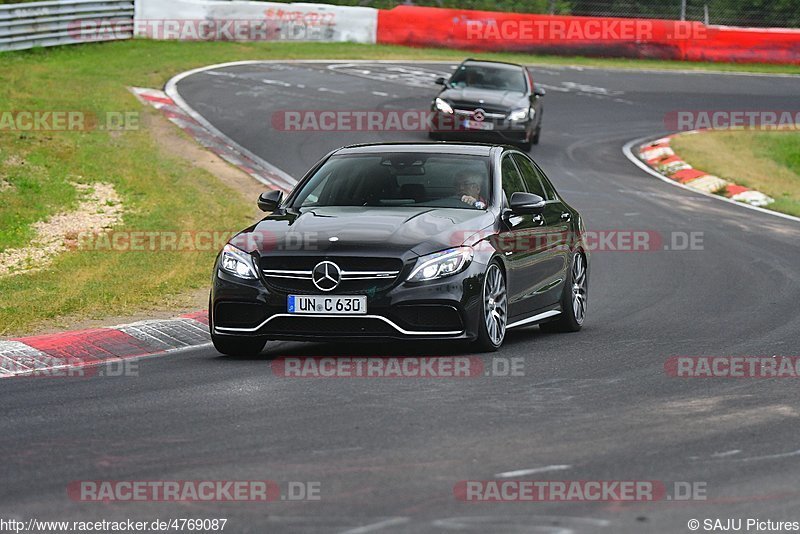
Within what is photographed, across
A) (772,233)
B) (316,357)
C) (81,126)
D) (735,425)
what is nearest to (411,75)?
(81,126)

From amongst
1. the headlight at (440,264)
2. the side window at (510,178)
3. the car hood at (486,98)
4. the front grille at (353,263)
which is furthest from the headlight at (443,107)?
the front grille at (353,263)

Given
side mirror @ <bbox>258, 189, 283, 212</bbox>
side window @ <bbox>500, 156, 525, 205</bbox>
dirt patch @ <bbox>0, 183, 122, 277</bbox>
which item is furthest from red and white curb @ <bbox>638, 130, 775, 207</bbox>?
side mirror @ <bbox>258, 189, 283, 212</bbox>

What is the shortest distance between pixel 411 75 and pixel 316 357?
25.5 meters

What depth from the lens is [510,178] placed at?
11.2m

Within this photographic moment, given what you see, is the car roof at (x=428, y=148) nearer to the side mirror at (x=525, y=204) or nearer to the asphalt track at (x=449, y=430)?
the side mirror at (x=525, y=204)

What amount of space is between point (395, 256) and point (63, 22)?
25979mm

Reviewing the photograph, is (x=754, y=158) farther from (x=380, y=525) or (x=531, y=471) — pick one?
(x=380, y=525)

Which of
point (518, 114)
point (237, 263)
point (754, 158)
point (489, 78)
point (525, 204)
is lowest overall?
point (754, 158)

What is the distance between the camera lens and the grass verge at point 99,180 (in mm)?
12672

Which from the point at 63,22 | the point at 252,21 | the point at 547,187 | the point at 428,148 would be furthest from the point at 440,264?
the point at 252,21

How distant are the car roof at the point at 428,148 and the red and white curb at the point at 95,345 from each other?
1.85 meters

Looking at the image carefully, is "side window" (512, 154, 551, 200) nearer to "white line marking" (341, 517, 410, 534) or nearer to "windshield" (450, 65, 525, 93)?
"white line marking" (341, 517, 410, 534)

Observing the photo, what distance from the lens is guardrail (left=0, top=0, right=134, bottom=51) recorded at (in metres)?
31.4

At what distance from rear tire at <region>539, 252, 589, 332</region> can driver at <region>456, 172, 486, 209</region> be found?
1483mm
